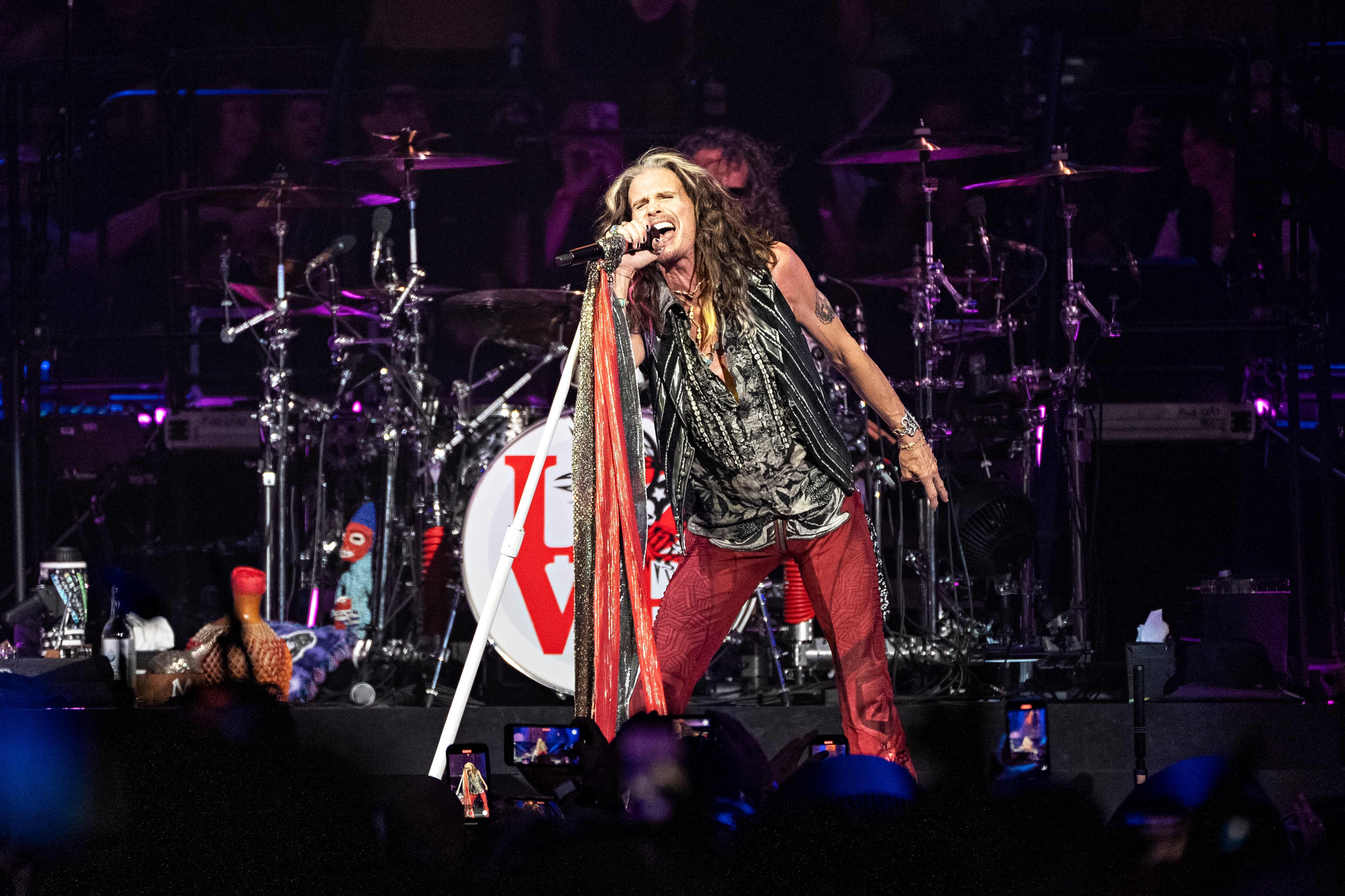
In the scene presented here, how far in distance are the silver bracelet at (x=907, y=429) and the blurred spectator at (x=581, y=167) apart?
452cm

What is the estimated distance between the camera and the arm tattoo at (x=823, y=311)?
11.0ft

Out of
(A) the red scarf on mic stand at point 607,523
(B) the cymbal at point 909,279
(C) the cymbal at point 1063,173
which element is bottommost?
(A) the red scarf on mic stand at point 607,523

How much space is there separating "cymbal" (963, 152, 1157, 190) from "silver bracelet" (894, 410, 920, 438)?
2.97 metres

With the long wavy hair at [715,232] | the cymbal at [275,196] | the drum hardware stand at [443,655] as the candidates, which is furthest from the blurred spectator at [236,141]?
the long wavy hair at [715,232]

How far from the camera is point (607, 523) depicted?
296 cm

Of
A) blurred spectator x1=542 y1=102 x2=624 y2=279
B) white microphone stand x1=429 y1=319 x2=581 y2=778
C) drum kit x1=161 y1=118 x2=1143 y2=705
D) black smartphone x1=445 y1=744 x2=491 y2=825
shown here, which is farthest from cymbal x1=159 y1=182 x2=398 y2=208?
black smartphone x1=445 y1=744 x2=491 y2=825

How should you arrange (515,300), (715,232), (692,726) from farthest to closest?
(515,300) < (715,232) < (692,726)

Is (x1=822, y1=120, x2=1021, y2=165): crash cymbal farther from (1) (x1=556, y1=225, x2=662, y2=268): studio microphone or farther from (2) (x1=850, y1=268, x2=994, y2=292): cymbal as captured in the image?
(1) (x1=556, y1=225, x2=662, y2=268): studio microphone

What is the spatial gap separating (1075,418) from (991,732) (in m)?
2.09

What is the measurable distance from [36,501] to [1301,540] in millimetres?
6322

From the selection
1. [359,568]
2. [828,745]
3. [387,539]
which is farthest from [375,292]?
[828,745]

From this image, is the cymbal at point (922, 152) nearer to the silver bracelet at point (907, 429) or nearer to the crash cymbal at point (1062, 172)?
the crash cymbal at point (1062, 172)

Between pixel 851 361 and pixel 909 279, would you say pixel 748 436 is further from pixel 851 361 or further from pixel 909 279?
pixel 909 279

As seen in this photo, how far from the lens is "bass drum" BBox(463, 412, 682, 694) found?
517 cm
